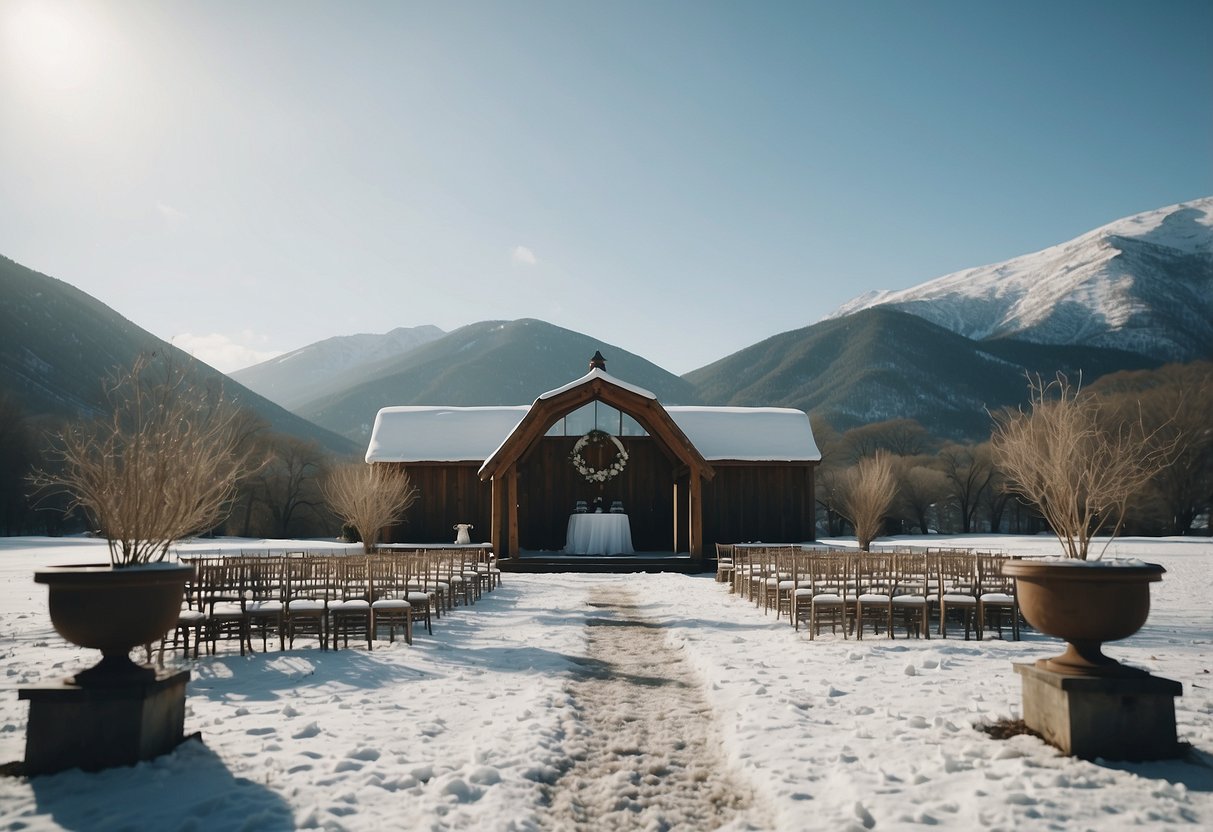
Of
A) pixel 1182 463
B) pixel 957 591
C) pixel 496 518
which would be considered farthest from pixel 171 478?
pixel 1182 463

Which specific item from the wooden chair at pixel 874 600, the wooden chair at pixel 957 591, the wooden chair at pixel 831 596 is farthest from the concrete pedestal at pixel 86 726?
the wooden chair at pixel 957 591

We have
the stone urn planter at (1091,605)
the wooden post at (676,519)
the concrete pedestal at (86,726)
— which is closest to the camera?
the concrete pedestal at (86,726)

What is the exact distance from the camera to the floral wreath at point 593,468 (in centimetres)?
2373

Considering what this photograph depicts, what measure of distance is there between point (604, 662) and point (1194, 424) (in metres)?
45.3

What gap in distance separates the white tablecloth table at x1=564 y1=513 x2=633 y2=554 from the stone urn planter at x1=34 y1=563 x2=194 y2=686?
17377 mm

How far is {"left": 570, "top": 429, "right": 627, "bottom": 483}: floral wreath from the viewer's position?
23.7 m

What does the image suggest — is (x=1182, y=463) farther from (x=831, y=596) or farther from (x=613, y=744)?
(x=613, y=744)

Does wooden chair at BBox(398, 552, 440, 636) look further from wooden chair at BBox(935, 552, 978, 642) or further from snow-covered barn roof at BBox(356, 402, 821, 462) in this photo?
snow-covered barn roof at BBox(356, 402, 821, 462)

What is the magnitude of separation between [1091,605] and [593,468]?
1916 cm

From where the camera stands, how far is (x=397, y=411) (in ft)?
88.7

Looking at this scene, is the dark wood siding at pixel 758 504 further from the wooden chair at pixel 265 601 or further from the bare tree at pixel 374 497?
the wooden chair at pixel 265 601

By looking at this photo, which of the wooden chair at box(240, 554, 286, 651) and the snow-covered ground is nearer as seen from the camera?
the snow-covered ground

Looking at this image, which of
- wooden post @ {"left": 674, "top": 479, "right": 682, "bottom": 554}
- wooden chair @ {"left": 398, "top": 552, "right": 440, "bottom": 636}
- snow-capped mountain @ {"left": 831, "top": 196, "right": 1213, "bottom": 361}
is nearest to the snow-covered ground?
wooden chair @ {"left": 398, "top": 552, "right": 440, "bottom": 636}

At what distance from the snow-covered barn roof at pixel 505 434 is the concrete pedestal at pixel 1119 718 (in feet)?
64.8
